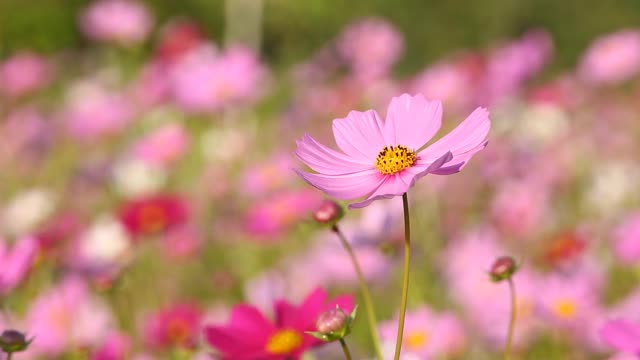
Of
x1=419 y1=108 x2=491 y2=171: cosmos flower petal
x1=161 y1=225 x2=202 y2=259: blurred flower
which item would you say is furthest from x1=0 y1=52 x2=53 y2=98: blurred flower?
x1=419 y1=108 x2=491 y2=171: cosmos flower petal

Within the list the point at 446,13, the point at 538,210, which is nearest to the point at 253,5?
the point at 538,210

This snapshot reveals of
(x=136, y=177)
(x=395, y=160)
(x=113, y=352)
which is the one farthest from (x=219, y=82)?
(x=395, y=160)

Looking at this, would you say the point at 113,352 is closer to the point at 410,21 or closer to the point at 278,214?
the point at 278,214

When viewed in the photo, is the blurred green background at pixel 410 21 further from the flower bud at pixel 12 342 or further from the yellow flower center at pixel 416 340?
the flower bud at pixel 12 342

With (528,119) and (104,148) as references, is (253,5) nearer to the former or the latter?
(104,148)

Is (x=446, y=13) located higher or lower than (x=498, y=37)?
higher
